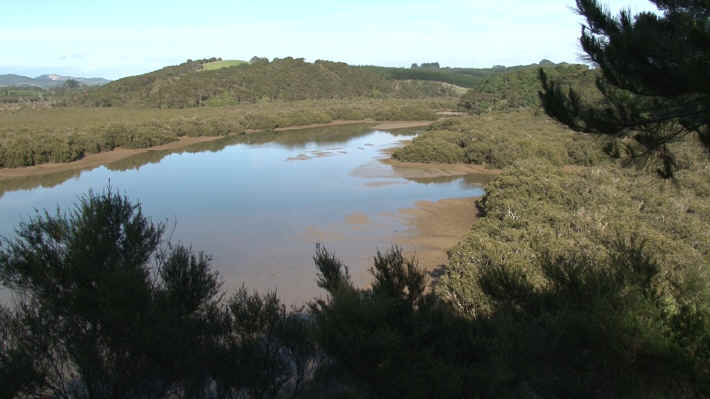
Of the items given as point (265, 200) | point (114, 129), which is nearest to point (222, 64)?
point (114, 129)

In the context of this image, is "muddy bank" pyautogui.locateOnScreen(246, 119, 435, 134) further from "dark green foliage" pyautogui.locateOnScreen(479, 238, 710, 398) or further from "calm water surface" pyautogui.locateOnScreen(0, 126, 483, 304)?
"dark green foliage" pyautogui.locateOnScreen(479, 238, 710, 398)

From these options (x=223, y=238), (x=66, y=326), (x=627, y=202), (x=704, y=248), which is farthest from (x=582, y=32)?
(x=223, y=238)

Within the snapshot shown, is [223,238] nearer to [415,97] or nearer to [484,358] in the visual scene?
[484,358]

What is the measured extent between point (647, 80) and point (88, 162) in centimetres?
3257

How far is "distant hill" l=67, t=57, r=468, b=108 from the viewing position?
7862cm

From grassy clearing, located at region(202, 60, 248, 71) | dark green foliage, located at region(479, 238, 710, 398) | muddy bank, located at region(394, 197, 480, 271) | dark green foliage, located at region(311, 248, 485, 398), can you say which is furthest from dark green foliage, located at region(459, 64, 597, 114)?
grassy clearing, located at region(202, 60, 248, 71)

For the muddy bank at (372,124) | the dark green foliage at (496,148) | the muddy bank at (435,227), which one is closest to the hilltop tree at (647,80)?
the muddy bank at (435,227)

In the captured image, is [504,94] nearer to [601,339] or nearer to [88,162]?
[88,162]

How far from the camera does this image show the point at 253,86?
87.8m

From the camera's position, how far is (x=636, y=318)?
4.34 m

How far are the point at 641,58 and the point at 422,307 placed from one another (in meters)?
3.72

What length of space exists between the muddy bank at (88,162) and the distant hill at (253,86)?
39807 millimetres

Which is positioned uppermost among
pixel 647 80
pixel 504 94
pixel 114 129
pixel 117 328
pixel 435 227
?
pixel 504 94

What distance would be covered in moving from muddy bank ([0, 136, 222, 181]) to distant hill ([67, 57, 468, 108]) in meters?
39.8
